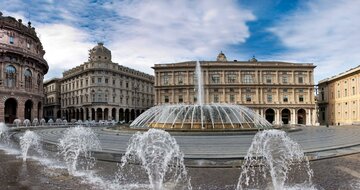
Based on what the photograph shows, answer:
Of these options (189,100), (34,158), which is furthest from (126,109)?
(34,158)

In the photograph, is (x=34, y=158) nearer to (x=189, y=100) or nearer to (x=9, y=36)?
(x=9, y=36)

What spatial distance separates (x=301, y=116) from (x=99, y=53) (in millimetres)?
50100

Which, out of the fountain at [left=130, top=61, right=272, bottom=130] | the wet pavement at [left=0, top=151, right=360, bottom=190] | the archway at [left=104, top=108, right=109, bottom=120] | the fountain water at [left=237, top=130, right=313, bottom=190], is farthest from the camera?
the archway at [left=104, top=108, right=109, bottom=120]

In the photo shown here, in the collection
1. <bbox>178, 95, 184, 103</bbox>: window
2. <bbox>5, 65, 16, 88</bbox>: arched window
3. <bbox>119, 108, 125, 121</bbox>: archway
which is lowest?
<bbox>119, 108, 125, 121</bbox>: archway

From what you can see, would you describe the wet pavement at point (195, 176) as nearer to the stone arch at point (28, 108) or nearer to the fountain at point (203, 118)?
the fountain at point (203, 118)

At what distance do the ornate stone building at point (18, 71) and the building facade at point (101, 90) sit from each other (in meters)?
16.1

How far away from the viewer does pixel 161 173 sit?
7.71 metres

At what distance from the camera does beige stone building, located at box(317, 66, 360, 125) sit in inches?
1972

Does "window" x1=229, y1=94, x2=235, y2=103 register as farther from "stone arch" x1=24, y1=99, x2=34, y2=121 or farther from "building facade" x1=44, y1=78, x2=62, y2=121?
"building facade" x1=44, y1=78, x2=62, y2=121

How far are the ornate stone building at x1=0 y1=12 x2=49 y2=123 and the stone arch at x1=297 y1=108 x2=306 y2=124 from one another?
2110 inches

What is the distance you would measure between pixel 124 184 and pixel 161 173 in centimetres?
116

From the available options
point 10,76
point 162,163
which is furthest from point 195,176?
point 10,76

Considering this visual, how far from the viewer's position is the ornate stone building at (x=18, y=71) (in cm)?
4100

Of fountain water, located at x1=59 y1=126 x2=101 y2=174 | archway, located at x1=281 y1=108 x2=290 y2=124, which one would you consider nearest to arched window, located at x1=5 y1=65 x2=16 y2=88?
fountain water, located at x1=59 y1=126 x2=101 y2=174
